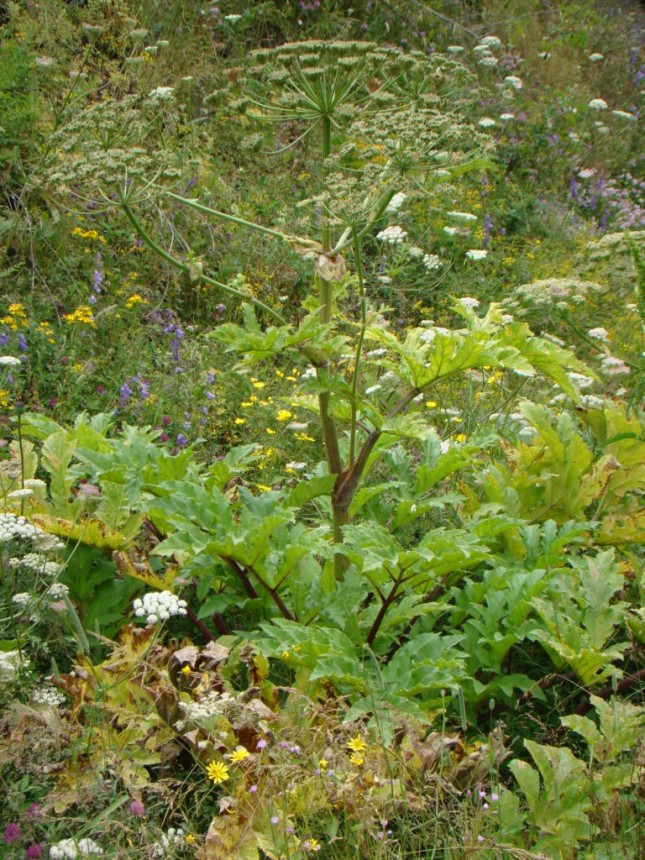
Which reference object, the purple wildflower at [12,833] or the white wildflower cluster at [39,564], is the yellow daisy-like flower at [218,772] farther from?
the white wildflower cluster at [39,564]

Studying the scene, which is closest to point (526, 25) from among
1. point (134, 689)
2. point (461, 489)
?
point (461, 489)

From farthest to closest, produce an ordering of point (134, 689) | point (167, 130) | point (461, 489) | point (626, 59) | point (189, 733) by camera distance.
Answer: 1. point (626, 59)
2. point (167, 130)
3. point (461, 489)
4. point (134, 689)
5. point (189, 733)

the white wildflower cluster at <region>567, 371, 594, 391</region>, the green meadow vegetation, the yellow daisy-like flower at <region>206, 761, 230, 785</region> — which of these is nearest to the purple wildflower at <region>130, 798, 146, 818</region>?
the green meadow vegetation

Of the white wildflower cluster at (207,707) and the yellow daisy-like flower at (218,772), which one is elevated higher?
the white wildflower cluster at (207,707)

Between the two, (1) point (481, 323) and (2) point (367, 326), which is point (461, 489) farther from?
(2) point (367, 326)

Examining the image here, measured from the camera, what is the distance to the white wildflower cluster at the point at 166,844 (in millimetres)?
1886

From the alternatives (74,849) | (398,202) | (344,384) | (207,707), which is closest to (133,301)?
(398,202)

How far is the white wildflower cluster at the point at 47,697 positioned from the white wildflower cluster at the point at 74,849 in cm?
41

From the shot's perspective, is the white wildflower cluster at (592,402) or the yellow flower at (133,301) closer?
the white wildflower cluster at (592,402)

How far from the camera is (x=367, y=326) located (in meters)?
2.49

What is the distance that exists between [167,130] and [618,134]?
5712 millimetres

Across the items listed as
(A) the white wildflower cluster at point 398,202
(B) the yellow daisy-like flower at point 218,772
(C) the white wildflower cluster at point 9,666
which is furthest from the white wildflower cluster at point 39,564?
(A) the white wildflower cluster at point 398,202

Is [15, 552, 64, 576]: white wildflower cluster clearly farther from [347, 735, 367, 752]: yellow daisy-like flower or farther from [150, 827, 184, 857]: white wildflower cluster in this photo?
[347, 735, 367, 752]: yellow daisy-like flower

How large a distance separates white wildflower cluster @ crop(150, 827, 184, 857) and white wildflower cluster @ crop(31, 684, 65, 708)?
460mm
